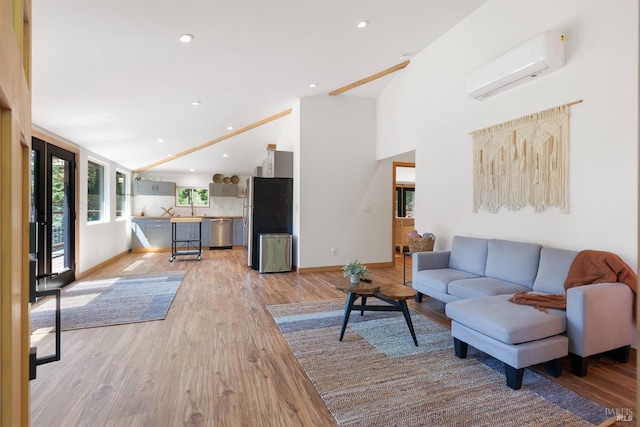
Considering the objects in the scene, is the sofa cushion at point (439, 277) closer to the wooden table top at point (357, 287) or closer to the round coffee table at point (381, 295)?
the round coffee table at point (381, 295)

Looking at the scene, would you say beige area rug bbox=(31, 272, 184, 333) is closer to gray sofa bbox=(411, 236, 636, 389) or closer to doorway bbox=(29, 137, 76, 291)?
doorway bbox=(29, 137, 76, 291)

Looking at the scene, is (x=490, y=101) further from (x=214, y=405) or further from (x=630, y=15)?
(x=214, y=405)

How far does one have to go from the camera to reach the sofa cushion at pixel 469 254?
11.3 ft

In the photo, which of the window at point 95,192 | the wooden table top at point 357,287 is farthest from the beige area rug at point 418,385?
the window at point 95,192

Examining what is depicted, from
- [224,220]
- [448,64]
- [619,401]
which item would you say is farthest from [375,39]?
[224,220]

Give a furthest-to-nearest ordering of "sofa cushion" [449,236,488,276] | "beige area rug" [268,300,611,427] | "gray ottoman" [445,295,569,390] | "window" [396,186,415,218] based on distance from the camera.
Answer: "window" [396,186,415,218], "sofa cushion" [449,236,488,276], "gray ottoman" [445,295,569,390], "beige area rug" [268,300,611,427]

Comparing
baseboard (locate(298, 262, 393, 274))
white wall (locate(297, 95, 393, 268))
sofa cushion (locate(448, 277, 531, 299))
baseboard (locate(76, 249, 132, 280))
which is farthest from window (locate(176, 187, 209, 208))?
sofa cushion (locate(448, 277, 531, 299))

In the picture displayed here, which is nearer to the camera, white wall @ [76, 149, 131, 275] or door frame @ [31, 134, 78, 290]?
door frame @ [31, 134, 78, 290]

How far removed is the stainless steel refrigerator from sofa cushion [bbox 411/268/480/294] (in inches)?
115

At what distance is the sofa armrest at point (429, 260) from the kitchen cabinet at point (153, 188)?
7.22 m

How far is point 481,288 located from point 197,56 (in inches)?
135

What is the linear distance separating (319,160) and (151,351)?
388 centimetres

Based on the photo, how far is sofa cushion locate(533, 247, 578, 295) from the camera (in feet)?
8.61

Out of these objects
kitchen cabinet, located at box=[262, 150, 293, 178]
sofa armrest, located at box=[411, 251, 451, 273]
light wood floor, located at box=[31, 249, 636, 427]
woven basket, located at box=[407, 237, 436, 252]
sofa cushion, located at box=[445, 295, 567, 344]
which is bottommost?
light wood floor, located at box=[31, 249, 636, 427]
